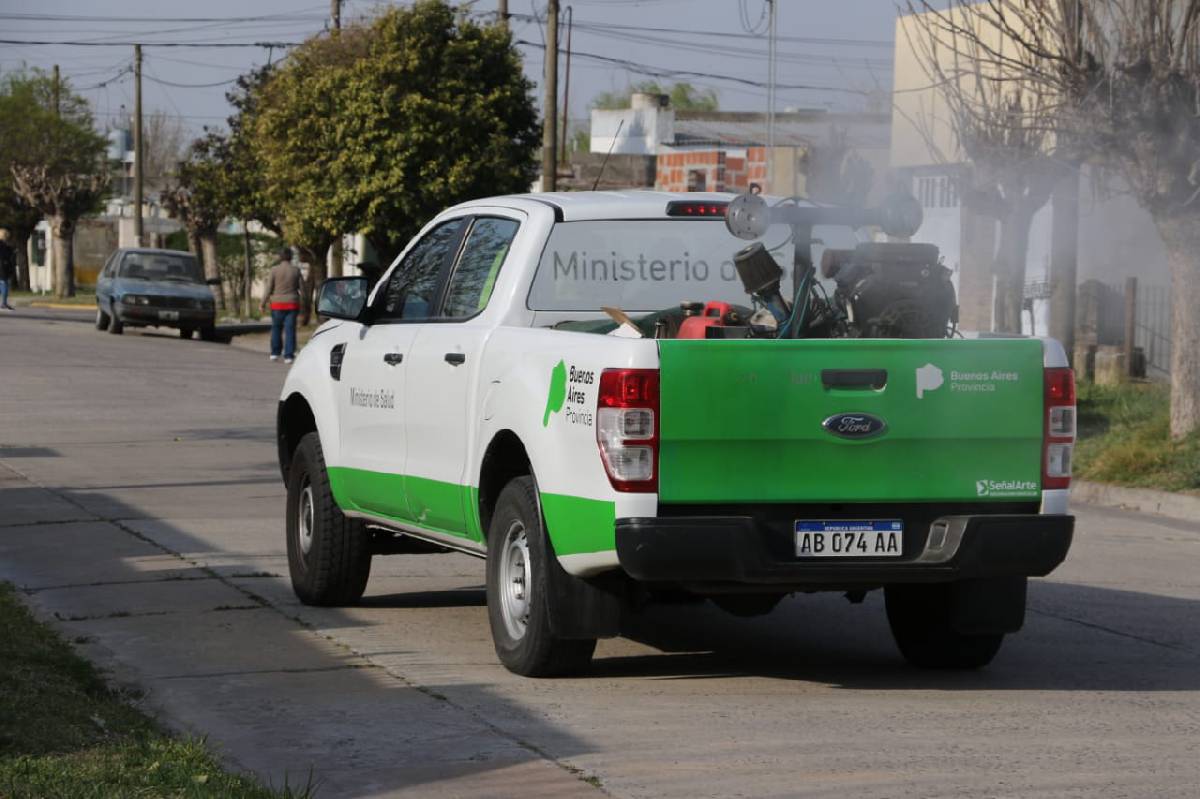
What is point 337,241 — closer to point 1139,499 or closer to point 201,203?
point 201,203

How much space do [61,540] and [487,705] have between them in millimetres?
5390

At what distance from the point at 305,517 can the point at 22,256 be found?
74.2 meters

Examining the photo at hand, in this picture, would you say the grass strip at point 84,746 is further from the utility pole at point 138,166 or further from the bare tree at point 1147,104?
the utility pole at point 138,166

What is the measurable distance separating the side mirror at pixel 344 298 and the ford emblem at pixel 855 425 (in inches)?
116

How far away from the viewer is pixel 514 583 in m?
7.93

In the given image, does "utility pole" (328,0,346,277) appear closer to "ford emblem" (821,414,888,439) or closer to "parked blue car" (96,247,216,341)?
"parked blue car" (96,247,216,341)

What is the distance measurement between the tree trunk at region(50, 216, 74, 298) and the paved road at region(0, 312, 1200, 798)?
2162 inches

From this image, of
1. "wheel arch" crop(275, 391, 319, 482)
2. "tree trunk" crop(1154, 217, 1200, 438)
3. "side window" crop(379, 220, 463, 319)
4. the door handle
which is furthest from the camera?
"tree trunk" crop(1154, 217, 1200, 438)

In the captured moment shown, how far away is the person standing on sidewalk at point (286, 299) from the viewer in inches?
1262

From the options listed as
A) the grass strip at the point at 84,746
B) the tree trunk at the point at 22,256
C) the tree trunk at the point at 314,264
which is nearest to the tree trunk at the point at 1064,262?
the tree trunk at the point at 314,264

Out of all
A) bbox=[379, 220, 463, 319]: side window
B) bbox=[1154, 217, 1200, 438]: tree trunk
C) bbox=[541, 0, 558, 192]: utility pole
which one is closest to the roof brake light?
bbox=[379, 220, 463, 319]: side window

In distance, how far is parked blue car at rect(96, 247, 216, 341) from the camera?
127 ft

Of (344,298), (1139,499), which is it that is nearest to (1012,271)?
(1139,499)

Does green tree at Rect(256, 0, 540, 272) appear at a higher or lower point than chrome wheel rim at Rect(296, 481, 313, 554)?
higher
